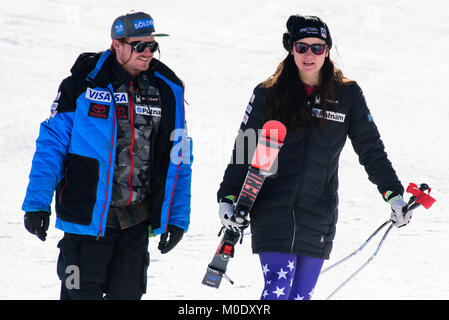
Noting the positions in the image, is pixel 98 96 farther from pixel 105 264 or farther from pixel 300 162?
pixel 300 162

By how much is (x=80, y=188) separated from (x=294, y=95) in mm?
1255

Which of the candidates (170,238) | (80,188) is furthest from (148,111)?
(170,238)

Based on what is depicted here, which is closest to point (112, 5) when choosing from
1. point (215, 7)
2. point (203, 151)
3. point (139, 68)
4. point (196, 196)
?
point (215, 7)

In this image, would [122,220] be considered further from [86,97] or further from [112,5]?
[112,5]

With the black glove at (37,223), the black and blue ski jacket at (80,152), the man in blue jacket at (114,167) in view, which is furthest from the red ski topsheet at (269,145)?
the black glove at (37,223)

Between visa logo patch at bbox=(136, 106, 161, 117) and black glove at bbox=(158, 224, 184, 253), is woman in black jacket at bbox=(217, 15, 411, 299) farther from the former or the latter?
visa logo patch at bbox=(136, 106, 161, 117)

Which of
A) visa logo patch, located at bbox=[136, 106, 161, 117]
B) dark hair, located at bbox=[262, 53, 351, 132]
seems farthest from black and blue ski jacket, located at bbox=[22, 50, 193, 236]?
dark hair, located at bbox=[262, 53, 351, 132]

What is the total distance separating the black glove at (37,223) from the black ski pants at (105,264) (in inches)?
9.7

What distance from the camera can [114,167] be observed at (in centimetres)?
434

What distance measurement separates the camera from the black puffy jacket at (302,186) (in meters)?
4.27

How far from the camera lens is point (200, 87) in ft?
44.5

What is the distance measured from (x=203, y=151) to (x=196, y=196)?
1.60m

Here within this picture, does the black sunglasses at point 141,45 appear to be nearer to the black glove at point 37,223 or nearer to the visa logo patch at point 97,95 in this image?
the visa logo patch at point 97,95

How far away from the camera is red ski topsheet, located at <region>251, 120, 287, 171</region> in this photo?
4195mm
